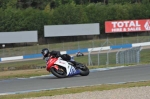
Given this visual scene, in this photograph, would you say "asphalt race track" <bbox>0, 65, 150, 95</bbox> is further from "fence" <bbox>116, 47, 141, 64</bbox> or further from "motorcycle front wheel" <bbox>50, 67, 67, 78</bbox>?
"fence" <bbox>116, 47, 141, 64</bbox>

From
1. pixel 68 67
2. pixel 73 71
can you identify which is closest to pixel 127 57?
pixel 73 71

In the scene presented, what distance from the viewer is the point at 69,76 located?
17.8m

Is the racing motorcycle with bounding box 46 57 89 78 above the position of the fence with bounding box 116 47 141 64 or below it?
above

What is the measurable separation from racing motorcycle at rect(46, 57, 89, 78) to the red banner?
53385mm

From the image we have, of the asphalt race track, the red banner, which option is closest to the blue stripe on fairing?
the asphalt race track

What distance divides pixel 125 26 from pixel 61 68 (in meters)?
54.5

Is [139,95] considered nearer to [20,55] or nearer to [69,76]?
[69,76]

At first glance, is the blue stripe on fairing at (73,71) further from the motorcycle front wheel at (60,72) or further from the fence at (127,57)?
the fence at (127,57)

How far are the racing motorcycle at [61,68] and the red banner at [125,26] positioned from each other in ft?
175

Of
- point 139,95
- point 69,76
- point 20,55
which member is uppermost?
point 139,95

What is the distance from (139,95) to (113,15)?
A: 228 feet

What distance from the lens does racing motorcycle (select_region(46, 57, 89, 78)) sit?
56.0 feet

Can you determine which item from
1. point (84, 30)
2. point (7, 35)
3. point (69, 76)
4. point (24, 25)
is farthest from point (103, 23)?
point (69, 76)

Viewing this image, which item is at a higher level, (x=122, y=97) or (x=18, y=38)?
(x=122, y=97)
